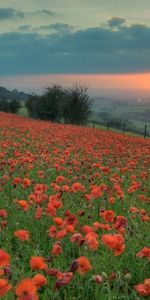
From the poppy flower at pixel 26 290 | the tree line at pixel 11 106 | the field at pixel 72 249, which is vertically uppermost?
the tree line at pixel 11 106

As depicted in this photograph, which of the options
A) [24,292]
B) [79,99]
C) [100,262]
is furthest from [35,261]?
[79,99]

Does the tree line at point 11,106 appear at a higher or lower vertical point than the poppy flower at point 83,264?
higher

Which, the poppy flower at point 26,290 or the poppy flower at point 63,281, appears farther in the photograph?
the poppy flower at point 63,281

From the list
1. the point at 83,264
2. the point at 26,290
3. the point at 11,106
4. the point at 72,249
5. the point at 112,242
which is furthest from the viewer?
the point at 11,106

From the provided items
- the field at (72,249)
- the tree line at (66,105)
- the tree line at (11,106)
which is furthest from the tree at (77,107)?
the field at (72,249)

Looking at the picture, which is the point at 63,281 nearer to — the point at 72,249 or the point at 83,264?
the point at 83,264

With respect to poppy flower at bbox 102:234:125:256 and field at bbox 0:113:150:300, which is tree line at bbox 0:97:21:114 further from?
poppy flower at bbox 102:234:125:256

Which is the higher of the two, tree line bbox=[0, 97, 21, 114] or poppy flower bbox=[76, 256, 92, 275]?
tree line bbox=[0, 97, 21, 114]

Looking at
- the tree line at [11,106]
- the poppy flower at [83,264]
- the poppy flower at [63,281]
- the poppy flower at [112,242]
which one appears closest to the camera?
the poppy flower at [63,281]

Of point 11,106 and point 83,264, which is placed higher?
point 11,106

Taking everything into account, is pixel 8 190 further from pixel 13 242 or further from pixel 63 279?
pixel 63 279

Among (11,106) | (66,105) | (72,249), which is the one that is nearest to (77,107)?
(66,105)

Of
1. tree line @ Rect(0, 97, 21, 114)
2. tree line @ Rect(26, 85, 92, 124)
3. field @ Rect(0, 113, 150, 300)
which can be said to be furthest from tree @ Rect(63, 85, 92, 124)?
field @ Rect(0, 113, 150, 300)

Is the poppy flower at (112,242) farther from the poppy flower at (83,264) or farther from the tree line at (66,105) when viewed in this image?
the tree line at (66,105)
